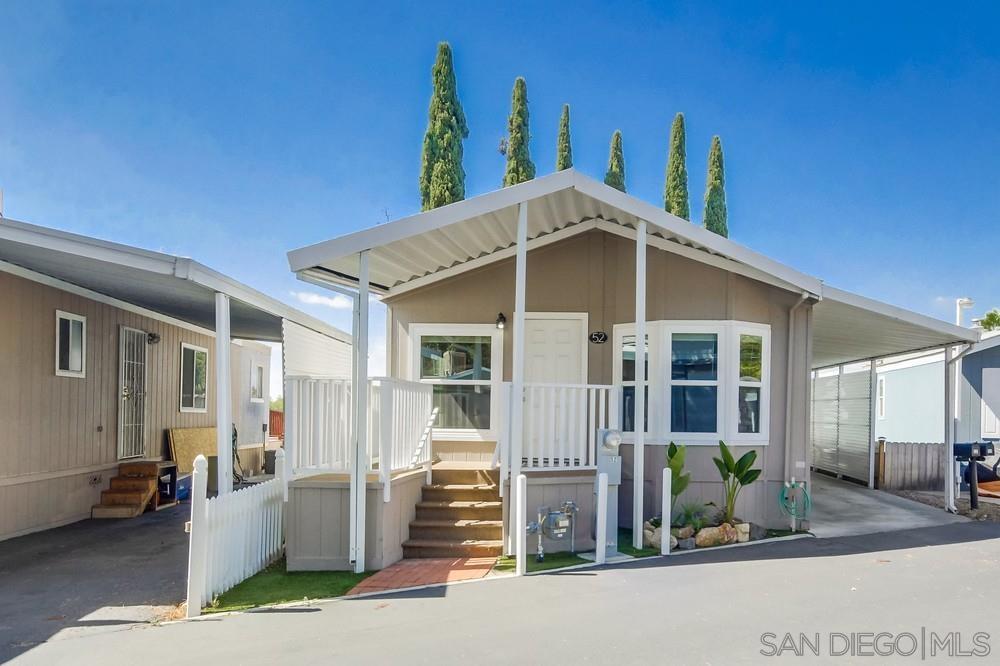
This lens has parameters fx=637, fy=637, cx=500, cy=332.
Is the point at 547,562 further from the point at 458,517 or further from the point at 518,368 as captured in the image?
the point at 518,368

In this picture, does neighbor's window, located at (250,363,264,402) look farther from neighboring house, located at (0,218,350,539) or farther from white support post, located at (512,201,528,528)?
white support post, located at (512,201,528,528)

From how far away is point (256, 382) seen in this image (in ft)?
47.6

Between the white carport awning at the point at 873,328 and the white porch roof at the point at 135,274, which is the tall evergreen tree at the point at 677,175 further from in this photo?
the white porch roof at the point at 135,274

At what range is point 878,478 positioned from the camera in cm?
1224

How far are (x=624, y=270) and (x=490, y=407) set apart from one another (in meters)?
2.53

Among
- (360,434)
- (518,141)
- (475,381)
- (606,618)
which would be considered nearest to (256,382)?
(475,381)

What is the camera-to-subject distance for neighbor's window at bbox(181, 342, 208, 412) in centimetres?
1177

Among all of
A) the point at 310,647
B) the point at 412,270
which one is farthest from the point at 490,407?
the point at 310,647

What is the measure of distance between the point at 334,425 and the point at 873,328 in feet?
25.8

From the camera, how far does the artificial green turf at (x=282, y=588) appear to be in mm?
5129

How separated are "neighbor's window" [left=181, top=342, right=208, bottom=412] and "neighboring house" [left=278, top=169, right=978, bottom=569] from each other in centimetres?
532

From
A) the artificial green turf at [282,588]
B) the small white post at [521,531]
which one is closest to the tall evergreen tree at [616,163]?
the small white post at [521,531]

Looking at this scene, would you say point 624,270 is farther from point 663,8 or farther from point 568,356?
point 663,8

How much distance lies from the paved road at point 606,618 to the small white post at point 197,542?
206mm
